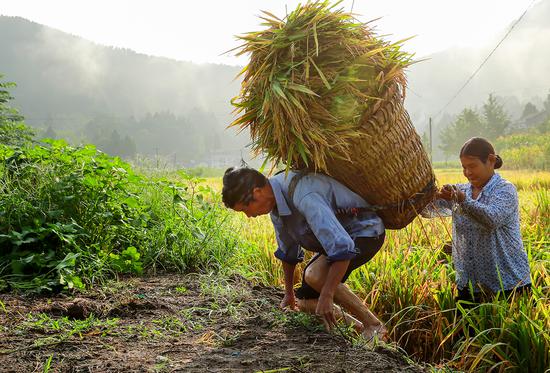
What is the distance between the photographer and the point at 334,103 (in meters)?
2.28

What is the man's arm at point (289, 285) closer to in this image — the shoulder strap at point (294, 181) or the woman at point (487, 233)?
the shoulder strap at point (294, 181)

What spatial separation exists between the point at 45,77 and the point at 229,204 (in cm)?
17363

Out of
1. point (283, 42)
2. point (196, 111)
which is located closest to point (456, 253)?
point (283, 42)

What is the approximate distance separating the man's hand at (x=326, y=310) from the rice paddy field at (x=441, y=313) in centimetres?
45

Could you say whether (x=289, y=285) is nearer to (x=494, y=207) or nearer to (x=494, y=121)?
(x=494, y=207)

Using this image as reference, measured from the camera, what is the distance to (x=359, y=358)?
6.68 feet

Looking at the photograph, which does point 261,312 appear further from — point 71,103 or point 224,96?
point 224,96

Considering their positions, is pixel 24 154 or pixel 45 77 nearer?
pixel 24 154

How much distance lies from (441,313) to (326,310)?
0.97 meters

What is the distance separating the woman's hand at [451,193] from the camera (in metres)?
2.52

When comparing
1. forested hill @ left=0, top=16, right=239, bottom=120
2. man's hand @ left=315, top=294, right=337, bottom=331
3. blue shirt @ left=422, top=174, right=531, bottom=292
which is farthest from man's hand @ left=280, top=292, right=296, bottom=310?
forested hill @ left=0, top=16, right=239, bottom=120

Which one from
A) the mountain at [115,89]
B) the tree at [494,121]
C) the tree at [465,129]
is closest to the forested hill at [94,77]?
the mountain at [115,89]

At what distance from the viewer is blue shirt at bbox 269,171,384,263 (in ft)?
7.36

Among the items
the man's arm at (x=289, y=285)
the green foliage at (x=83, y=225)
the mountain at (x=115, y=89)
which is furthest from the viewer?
the mountain at (x=115, y=89)
